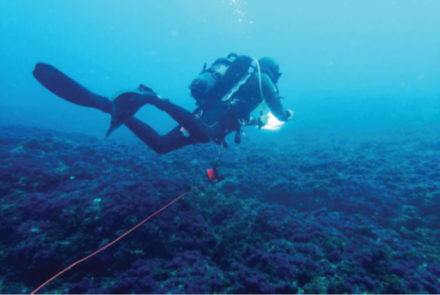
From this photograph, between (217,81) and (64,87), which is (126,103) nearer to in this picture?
(64,87)

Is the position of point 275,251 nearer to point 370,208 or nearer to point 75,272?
point 75,272

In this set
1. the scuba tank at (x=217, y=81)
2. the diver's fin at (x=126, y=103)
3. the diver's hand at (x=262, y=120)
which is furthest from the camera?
the diver's hand at (x=262, y=120)

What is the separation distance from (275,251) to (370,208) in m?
3.38

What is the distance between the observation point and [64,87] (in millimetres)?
3064

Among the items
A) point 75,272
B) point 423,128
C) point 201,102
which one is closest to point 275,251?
point 75,272

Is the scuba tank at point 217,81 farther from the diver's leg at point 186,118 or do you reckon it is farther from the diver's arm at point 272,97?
the diver's leg at point 186,118

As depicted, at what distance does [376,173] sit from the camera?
24.0 feet

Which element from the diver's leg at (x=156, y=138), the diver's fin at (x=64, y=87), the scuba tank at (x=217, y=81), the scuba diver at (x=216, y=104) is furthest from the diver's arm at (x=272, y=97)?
the diver's fin at (x=64, y=87)

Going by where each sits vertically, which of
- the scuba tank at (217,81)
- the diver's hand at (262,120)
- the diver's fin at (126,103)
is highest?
the scuba tank at (217,81)

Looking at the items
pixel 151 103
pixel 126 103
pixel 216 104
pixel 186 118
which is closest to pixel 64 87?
pixel 126 103

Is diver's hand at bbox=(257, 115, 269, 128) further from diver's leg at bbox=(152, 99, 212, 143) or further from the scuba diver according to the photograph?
diver's leg at bbox=(152, 99, 212, 143)

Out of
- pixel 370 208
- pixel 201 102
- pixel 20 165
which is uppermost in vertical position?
pixel 20 165

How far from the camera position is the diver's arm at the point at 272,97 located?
450 centimetres

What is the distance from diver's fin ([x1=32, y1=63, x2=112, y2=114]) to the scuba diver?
2 cm
